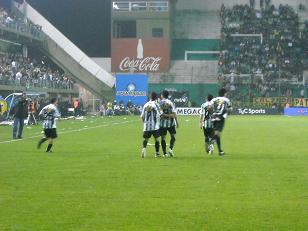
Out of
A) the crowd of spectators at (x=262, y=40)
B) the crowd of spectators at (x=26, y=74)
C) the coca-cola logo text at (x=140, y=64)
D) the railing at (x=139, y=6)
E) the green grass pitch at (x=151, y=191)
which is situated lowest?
the green grass pitch at (x=151, y=191)

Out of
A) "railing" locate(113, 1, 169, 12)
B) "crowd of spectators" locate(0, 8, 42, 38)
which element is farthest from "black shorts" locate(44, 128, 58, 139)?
"railing" locate(113, 1, 169, 12)

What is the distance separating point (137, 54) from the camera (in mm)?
79125

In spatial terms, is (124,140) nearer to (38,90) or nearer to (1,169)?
(1,169)

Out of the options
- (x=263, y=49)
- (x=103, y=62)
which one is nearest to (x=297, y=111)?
(x=263, y=49)

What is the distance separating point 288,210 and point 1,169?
847 cm

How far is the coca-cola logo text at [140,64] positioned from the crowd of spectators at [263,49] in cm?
692

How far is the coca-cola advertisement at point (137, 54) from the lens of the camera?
78.2 meters

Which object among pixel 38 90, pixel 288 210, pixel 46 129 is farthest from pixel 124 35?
pixel 288 210

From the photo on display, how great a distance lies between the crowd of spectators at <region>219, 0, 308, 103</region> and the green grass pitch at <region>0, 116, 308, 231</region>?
174 feet

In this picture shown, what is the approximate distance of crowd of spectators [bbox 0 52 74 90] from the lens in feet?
184

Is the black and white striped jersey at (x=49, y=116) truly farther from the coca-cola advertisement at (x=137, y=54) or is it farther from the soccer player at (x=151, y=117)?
the coca-cola advertisement at (x=137, y=54)

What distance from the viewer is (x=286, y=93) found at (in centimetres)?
7575

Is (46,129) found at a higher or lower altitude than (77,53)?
lower

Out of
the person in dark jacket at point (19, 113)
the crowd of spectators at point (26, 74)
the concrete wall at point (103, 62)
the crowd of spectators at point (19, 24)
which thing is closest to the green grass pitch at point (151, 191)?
the person in dark jacket at point (19, 113)
